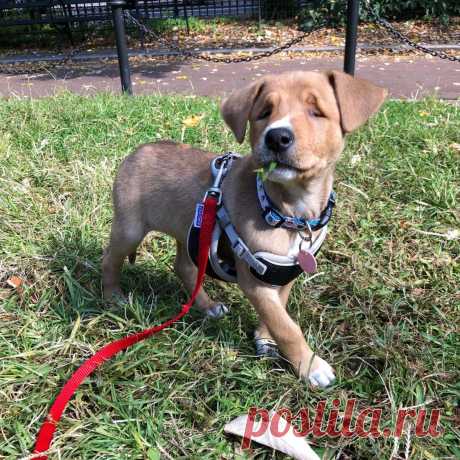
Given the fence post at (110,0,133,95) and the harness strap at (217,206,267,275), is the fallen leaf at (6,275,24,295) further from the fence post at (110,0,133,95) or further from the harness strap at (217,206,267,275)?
the fence post at (110,0,133,95)

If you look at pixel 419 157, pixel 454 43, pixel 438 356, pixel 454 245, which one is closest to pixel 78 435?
pixel 438 356

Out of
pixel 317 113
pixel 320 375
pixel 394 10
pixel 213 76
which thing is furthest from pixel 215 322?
pixel 394 10

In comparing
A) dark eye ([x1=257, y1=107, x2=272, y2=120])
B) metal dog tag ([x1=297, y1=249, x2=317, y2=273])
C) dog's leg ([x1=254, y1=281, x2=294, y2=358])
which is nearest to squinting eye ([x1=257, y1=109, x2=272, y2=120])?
dark eye ([x1=257, y1=107, x2=272, y2=120])

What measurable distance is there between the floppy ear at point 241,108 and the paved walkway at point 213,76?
580cm

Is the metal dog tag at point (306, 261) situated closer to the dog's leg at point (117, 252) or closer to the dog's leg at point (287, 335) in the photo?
the dog's leg at point (287, 335)

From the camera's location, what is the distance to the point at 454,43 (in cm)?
1200

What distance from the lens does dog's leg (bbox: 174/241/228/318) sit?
3330 mm

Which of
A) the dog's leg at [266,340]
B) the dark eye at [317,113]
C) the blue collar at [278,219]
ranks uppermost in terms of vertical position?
the dark eye at [317,113]

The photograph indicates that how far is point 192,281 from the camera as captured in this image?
352 centimetres

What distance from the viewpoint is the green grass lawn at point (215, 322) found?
2533 mm

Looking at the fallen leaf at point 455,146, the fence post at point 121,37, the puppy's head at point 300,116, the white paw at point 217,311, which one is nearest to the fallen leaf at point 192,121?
the fence post at point 121,37

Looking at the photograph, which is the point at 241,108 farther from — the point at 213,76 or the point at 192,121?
the point at 213,76

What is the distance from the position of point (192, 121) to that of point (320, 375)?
374 cm

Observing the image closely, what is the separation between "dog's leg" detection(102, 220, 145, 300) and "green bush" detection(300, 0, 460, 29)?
1200 centimetres
